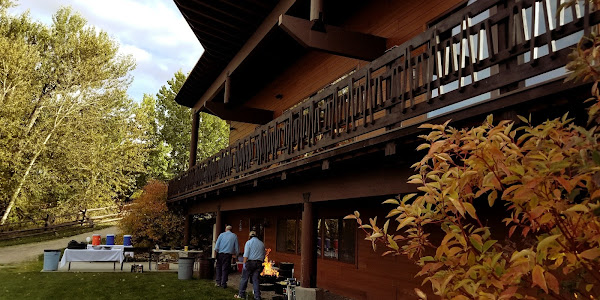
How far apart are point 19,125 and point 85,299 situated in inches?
871

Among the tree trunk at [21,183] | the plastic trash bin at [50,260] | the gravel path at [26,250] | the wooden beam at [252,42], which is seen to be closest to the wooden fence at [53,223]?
the tree trunk at [21,183]

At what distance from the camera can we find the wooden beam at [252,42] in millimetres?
12172

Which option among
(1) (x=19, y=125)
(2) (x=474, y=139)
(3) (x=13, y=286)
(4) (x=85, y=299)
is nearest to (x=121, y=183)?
(1) (x=19, y=125)

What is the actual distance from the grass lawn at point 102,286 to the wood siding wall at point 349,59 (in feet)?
23.5

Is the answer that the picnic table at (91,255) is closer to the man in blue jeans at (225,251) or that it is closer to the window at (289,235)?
the man in blue jeans at (225,251)

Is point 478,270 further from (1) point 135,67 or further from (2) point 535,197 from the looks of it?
(1) point 135,67

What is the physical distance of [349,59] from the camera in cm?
1230

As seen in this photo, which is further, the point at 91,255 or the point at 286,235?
the point at 91,255

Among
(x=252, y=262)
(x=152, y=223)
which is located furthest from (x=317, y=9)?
(x=152, y=223)

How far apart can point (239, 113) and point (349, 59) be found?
6229 millimetres

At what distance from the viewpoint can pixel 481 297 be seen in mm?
2355

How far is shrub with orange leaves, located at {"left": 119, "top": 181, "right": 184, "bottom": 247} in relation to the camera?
25.1 metres

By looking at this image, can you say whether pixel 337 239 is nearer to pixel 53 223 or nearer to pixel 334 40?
pixel 334 40

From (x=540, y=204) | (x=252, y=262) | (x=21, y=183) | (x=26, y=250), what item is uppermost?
(x=21, y=183)
